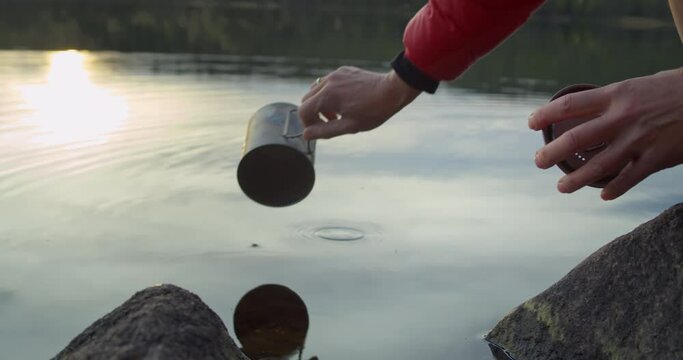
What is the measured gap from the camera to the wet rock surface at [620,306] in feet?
9.39

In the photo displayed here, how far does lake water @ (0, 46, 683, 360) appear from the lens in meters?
3.70

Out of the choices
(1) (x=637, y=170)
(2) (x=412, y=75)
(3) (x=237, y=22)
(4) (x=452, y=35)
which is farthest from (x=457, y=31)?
(3) (x=237, y=22)

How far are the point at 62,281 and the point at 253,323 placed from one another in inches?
37.4

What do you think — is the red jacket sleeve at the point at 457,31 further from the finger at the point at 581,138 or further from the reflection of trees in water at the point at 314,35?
the reflection of trees in water at the point at 314,35

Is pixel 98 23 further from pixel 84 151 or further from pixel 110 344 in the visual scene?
pixel 110 344

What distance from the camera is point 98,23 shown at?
16844 millimetres

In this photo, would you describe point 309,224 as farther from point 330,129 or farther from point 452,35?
point 452,35

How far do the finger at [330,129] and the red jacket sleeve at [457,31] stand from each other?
32cm

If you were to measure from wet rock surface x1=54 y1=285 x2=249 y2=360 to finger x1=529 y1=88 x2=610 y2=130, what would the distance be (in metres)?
1.04

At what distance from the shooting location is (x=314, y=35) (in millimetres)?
17766

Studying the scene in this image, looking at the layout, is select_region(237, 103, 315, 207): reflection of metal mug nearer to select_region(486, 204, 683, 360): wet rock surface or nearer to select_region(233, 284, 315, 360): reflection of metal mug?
select_region(233, 284, 315, 360): reflection of metal mug

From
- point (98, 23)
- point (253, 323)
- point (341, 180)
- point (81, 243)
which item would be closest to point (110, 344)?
point (253, 323)

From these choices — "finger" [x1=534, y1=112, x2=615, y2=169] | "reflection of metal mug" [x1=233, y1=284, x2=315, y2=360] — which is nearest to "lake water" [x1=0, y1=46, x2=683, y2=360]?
"reflection of metal mug" [x1=233, y1=284, x2=315, y2=360]

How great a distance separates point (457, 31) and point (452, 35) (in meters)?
0.02
